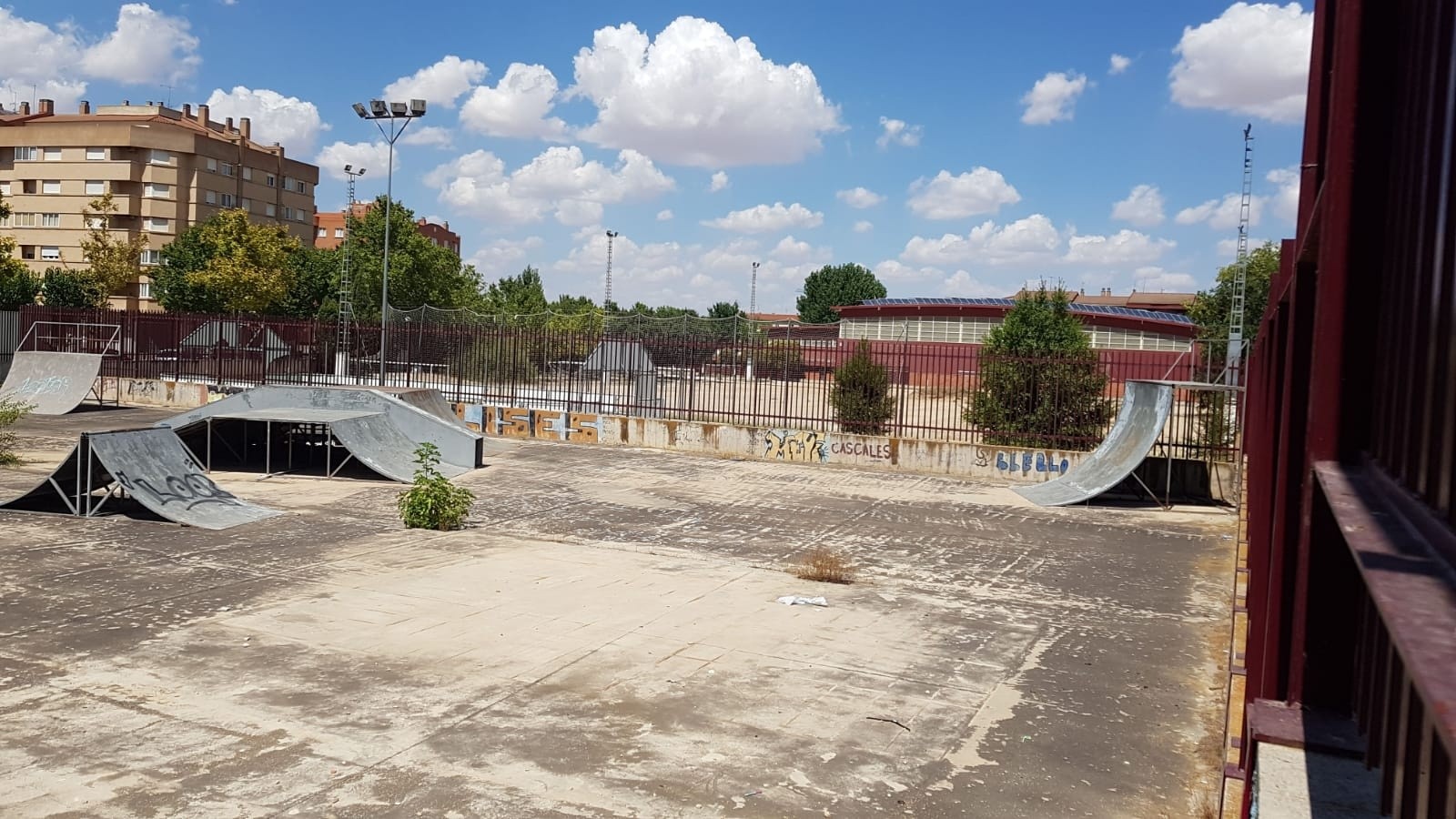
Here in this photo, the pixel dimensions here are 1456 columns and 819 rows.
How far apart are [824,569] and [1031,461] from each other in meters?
9.76

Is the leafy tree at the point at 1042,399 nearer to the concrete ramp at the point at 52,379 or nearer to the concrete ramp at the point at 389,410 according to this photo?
the concrete ramp at the point at 389,410

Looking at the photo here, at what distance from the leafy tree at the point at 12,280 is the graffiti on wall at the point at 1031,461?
35.3 metres

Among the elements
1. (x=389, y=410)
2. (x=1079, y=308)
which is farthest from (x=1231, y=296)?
(x=389, y=410)

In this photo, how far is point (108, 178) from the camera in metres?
69.9

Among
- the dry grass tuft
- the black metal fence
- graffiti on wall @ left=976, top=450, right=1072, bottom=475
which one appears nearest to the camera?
the dry grass tuft

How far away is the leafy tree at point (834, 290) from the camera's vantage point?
355 ft

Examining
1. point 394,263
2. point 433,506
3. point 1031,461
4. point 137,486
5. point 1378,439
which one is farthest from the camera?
A: point 394,263

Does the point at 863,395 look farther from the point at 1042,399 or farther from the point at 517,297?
the point at 517,297

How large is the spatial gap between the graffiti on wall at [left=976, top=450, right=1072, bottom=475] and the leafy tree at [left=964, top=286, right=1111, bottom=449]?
86cm

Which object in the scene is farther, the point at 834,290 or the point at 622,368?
the point at 834,290

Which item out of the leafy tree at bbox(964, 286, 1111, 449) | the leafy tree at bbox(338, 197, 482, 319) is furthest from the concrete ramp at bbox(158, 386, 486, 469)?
the leafy tree at bbox(338, 197, 482, 319)

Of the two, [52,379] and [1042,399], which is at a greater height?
[1042,399]

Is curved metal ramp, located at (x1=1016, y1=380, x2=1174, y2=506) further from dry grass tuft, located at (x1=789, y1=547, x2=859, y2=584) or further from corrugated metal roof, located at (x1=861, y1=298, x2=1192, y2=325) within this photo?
corrugated metal roof, located at (x1=861, y1=298, x2=1192, y2=325)

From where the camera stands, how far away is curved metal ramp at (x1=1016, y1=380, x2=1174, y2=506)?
17048 mm
